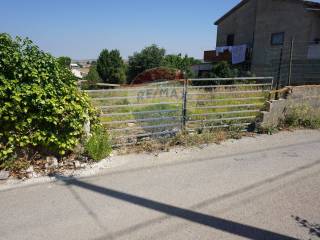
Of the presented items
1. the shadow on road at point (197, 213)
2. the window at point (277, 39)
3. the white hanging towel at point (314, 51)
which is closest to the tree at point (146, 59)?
the window at point (277, 39)

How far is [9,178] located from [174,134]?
3.26 metres

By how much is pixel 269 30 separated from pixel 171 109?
21.3 m

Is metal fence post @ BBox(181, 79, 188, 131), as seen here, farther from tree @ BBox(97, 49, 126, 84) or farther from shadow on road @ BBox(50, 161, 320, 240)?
tree @ BBox(97, 49, 126, 84)

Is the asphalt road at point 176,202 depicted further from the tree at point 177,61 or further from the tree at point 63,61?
the tree at point 177,61

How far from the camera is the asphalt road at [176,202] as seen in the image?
3334 millimetres

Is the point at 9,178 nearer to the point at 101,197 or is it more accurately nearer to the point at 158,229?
the point at 101,197

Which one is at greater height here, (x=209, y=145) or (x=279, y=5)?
(x=279, y=5)

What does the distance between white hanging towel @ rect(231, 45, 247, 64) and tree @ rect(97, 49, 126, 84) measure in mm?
18268

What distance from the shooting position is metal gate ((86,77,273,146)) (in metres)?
6.07

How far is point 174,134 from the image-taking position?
662cm

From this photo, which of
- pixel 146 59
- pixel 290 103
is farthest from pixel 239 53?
pixel 290 103

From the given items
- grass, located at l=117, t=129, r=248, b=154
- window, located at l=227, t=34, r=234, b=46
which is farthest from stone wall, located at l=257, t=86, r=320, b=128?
window, located at l=227, t=34, r=234, b=46

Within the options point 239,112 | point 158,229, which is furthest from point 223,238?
point 239,112

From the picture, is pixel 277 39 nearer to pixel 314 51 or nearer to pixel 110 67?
pixel 314 51
